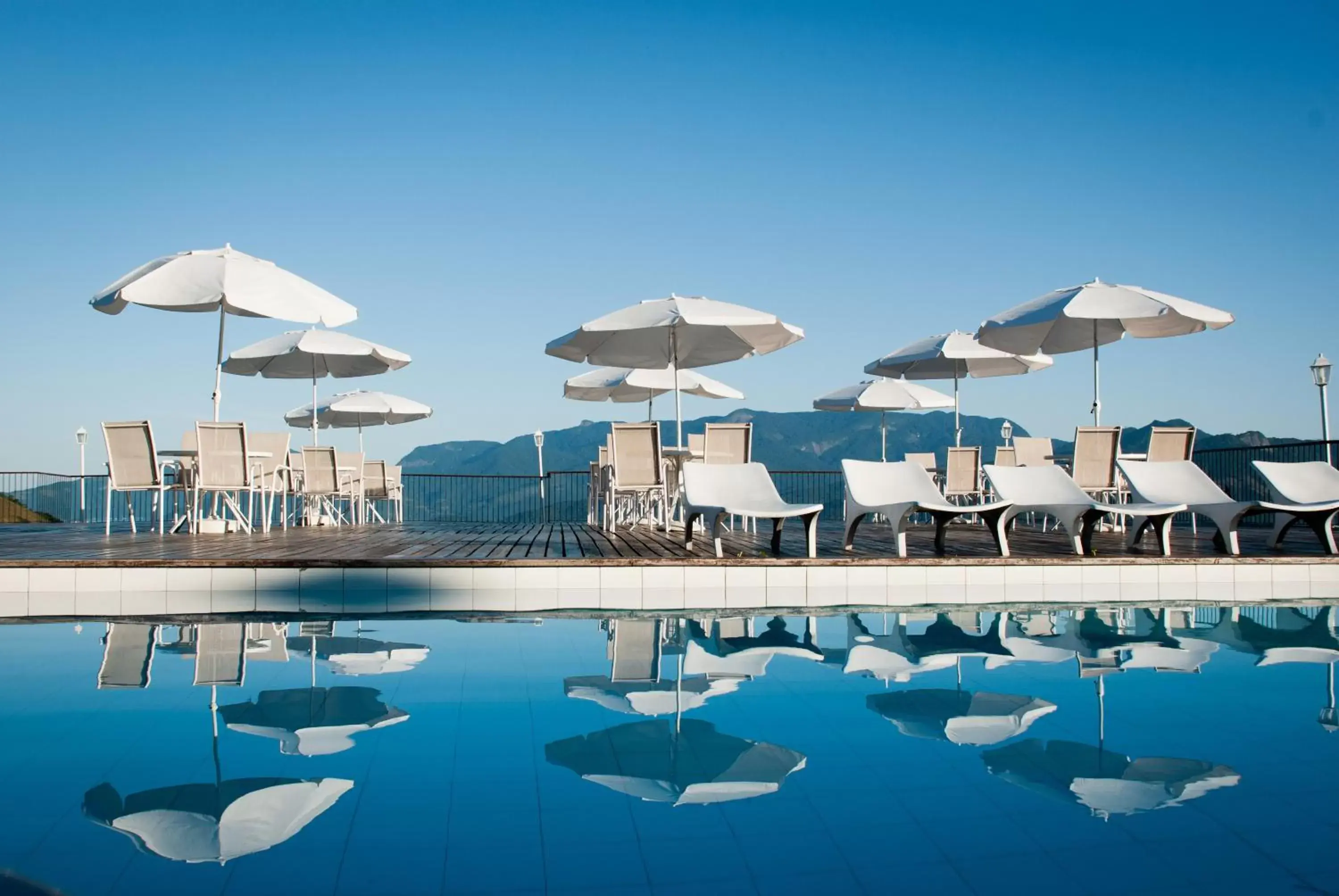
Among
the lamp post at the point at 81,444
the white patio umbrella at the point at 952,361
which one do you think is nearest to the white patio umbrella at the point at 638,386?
the white patio umbrella at the point at 952,361

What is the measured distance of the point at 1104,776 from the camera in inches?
104

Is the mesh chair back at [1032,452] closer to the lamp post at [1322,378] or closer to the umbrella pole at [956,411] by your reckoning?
the umbrella pole at [956,411]

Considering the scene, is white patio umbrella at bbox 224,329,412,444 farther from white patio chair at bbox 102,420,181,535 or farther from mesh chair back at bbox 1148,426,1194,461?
mesh chair back at bbox 1148,426,1194,461

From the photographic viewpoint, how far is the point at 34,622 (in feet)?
17.7

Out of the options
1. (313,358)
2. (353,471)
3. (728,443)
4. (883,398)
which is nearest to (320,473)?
(353,471)

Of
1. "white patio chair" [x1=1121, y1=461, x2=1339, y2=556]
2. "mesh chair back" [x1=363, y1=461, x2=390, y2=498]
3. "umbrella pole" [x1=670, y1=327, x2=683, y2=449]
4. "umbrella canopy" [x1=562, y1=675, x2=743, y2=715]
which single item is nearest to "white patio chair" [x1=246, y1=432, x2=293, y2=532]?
"mesh chair back" [x1=363, y1=461, x2=390, y2=498]

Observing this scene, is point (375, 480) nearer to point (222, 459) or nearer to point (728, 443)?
point (222, 459)

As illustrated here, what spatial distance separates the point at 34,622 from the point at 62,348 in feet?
58.8

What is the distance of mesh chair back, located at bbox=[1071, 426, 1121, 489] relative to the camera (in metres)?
9.06

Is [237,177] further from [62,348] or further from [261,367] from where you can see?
[62,348]

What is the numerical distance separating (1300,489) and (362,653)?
7.20 m

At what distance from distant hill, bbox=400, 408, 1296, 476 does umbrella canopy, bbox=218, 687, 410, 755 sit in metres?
60.2

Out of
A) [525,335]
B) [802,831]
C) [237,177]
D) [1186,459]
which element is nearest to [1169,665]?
[802,831]

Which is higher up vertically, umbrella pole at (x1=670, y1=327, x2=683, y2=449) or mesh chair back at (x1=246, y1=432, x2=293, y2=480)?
umbrella pole at (x1=670, y1=327, x2=683, y2=449)
